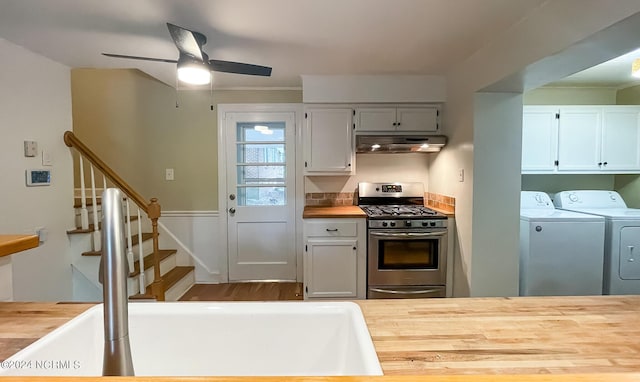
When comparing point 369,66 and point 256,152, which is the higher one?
point 369,66

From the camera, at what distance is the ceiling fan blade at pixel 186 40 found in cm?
178

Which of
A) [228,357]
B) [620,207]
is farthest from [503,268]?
[228,357]

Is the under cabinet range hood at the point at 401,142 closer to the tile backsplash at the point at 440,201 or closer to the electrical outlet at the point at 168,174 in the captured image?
the tile backsplash at the point at 440,201

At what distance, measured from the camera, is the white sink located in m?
0.92

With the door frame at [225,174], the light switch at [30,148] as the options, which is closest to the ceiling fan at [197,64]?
the light switch at [30,148]

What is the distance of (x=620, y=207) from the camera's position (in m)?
3.34

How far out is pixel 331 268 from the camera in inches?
116

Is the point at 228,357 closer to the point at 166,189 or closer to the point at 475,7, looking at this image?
the point at 475,7

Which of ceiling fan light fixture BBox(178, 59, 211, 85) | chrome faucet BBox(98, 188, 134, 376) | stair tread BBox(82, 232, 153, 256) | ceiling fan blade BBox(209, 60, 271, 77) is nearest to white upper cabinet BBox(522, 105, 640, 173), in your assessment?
ceiling fan blade BBox(209, 60, 271, 77)

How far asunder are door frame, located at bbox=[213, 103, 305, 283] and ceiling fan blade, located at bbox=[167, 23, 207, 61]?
145 cm

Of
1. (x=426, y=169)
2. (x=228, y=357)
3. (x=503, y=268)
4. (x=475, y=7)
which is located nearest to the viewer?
(x=228, y=357)

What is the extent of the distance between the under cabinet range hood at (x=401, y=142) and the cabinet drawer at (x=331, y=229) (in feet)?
2.59

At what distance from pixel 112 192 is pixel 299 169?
9.81 ft

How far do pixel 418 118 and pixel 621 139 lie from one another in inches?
80.8
